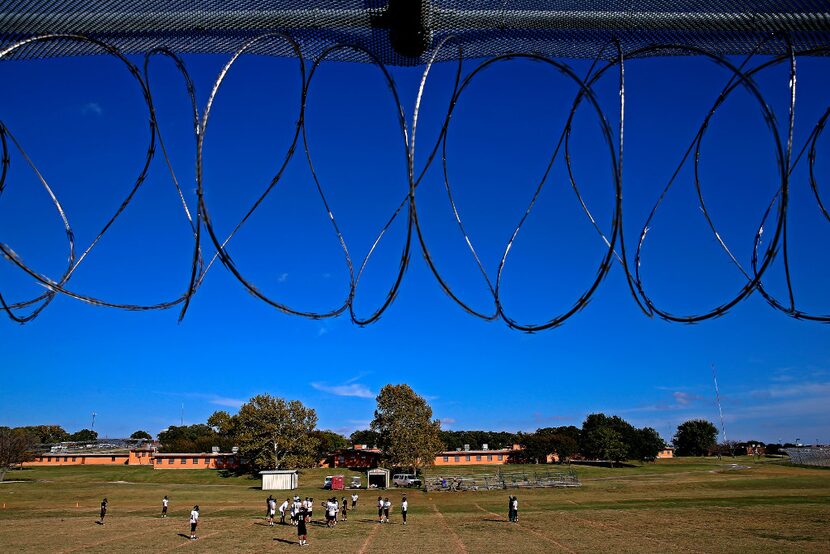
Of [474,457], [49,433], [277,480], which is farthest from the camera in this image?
[49,433]

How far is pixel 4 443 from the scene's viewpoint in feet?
274

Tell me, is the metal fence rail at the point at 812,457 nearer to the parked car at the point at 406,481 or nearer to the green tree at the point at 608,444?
the green tree at the point at 608,444

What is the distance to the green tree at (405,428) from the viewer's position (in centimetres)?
8625

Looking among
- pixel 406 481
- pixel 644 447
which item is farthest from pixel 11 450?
pixel 644 447

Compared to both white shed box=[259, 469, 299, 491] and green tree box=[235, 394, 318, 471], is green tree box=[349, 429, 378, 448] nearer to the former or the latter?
green tree box=[235, 394, 318, 471]

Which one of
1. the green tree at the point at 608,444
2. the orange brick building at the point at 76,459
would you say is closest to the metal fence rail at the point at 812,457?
the green tree at the point at 608,444

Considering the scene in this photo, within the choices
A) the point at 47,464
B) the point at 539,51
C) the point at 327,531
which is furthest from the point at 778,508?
the point at 47,464

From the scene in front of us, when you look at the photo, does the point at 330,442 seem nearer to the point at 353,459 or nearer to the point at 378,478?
the point at 353,459

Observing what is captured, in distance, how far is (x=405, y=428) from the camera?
8788 centimetres

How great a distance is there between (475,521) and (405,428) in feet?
153

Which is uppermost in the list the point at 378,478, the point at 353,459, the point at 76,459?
the point at 76,459

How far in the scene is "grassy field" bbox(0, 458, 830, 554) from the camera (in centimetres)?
3069

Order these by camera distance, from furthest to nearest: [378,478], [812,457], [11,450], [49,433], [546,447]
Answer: [49,433] → [546,447] → [812,457] → [11,450] → [378,478]

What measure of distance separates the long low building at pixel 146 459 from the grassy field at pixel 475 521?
37.1 meters
